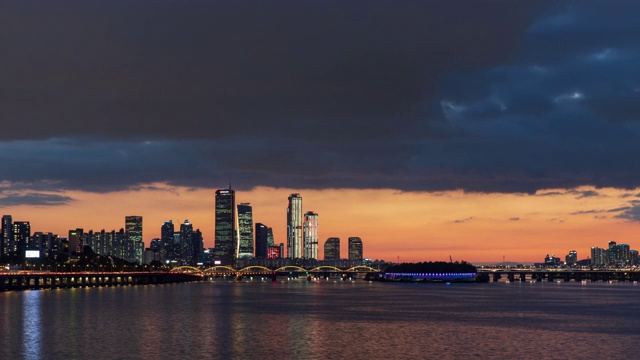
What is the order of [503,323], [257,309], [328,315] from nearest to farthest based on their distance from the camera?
[503,323], [328,315], [257,309]

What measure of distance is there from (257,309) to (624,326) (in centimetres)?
7573

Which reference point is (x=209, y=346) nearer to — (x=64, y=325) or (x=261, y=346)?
(x=261, y=346)

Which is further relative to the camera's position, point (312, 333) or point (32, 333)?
point (312, 333)

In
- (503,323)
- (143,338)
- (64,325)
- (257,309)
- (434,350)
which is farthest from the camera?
(257,309)

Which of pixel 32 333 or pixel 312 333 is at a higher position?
pixel 32 333

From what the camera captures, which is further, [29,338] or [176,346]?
[29,338]

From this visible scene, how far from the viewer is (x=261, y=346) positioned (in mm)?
98062

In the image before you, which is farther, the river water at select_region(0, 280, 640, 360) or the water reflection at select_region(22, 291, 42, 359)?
the river water at select_region(0, 280, 640, 360)

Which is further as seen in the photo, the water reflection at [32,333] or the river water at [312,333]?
the river water at [312,333]

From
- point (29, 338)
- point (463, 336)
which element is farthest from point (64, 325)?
point (463, 336)

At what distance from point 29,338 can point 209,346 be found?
82.8 feet

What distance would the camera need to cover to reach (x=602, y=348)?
97.6 meters

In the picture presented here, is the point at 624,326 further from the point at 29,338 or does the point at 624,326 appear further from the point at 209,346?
the point at 29,338

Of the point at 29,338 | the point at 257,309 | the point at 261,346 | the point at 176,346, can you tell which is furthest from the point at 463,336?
the point at 257,309
